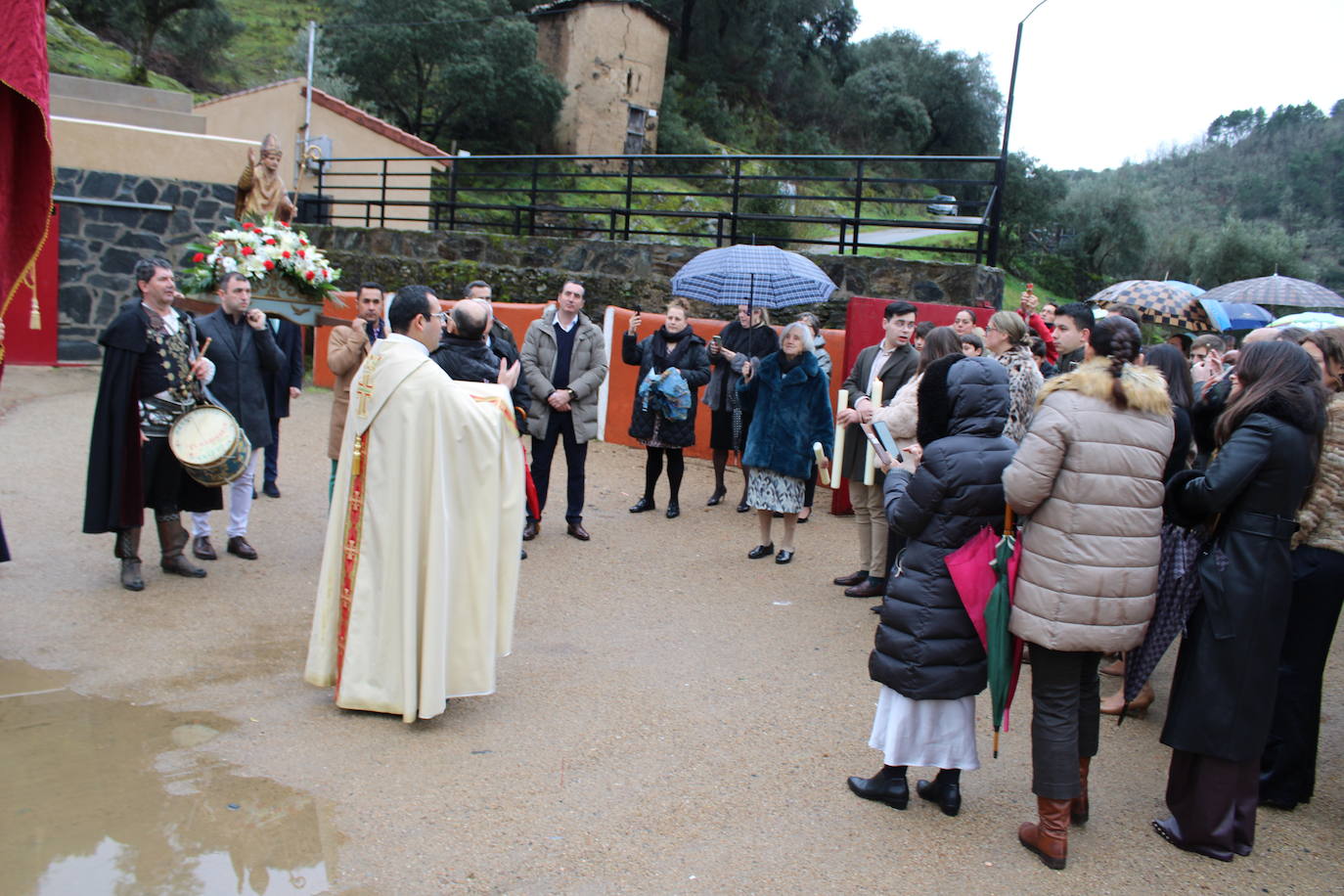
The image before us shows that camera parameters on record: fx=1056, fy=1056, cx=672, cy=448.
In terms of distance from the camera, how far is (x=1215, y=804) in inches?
154

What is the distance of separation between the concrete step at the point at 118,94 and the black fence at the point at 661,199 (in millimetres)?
2645

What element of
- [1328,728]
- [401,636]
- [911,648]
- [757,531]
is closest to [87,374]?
[757,531]

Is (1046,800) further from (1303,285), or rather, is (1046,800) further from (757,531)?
(1303,285)

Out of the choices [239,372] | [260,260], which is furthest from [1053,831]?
[260,260]

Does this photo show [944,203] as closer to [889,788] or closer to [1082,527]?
[1082,527]

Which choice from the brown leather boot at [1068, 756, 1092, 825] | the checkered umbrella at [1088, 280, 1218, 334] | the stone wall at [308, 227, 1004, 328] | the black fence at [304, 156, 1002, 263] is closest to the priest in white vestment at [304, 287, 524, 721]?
the brown leather boot at [1068, 756, 1092, 825]

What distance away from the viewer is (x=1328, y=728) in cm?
539

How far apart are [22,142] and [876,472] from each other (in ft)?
18.5

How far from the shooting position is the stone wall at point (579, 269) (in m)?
10.7

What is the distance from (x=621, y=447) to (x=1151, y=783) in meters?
7.99

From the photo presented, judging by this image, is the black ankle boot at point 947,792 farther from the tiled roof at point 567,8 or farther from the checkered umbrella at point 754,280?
the tiled roof at point 567,8

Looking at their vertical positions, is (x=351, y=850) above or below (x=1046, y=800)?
below

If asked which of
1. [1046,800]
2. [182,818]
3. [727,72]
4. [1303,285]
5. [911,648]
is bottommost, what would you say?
[182,818]

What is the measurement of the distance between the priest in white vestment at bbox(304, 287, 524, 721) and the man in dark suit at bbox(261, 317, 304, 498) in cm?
375
